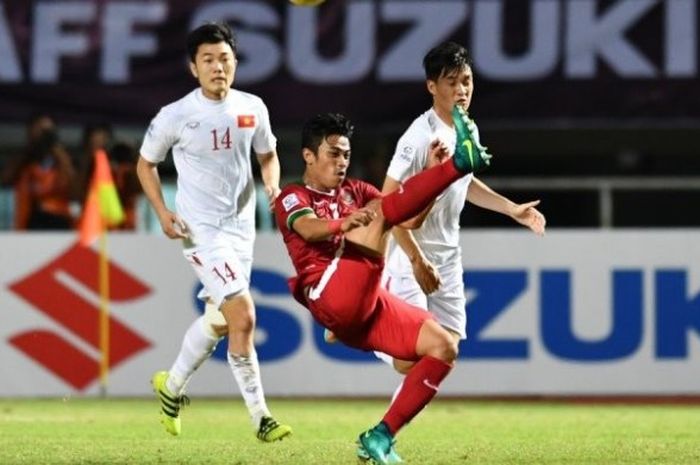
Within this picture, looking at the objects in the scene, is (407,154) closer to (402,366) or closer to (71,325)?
(402,366)

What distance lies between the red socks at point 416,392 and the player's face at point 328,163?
A: 0.97 m

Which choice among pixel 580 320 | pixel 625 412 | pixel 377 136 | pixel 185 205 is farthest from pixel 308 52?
pixel 185 205

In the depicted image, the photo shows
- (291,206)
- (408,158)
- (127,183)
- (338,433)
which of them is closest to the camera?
(291,206)

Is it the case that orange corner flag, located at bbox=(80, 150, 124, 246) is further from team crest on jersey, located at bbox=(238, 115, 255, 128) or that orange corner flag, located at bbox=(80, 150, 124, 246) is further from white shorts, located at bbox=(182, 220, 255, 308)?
team crest on jersey, located at bbox=(238, 115, 255, 128)

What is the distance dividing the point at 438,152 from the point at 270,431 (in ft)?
5.87

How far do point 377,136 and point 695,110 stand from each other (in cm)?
284

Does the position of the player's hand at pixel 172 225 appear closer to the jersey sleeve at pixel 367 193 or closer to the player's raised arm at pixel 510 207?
the jersey sleeve at pixel 367 193

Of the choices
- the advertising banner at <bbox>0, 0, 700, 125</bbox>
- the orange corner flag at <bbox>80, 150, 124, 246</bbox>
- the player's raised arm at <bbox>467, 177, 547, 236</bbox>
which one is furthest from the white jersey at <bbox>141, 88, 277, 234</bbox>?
the advertising banner at <bbox>0, 0, 700, 125</bbox>

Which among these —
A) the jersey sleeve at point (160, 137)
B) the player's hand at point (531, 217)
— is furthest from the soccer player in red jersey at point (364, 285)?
the jersey sleeve at point (160, 137)

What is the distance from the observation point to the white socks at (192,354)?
10.6 m

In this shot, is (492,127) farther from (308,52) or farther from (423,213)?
(423,213)

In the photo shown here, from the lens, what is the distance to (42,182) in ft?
51.6

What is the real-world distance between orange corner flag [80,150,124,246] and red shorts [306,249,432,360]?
234 inches

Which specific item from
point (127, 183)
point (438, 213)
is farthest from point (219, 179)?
point (127, 183)
